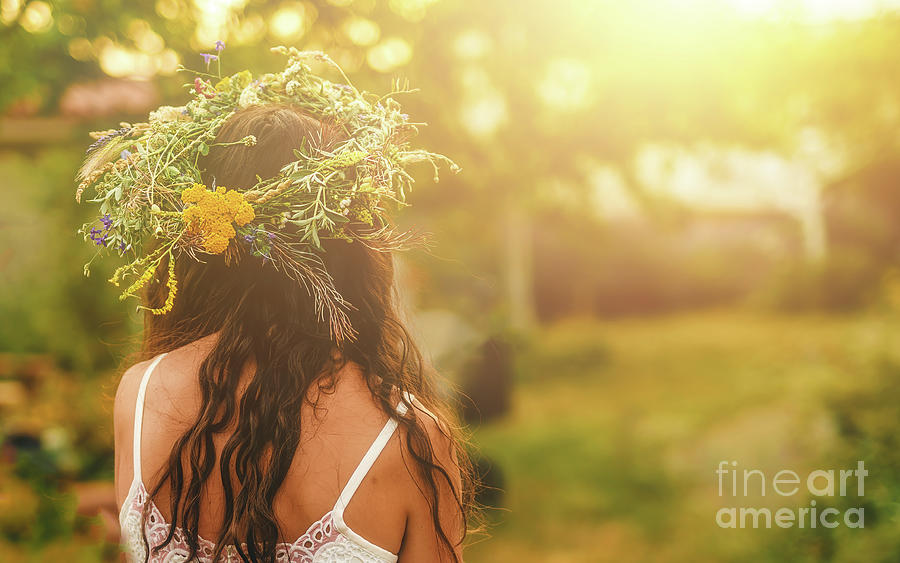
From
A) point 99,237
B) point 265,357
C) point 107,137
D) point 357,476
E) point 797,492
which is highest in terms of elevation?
point 107,137

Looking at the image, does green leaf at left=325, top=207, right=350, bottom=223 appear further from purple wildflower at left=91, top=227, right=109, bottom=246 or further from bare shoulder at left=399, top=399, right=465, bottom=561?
purple wildflower at left=91, top=227, right=109, bottom=246

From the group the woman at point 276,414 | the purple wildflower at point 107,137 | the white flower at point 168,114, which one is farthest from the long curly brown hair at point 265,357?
the purple wildflower at point 107,137

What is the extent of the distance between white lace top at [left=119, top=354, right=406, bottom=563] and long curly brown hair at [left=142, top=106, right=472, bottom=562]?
23mm

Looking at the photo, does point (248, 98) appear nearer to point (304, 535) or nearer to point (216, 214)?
point (216, 214)

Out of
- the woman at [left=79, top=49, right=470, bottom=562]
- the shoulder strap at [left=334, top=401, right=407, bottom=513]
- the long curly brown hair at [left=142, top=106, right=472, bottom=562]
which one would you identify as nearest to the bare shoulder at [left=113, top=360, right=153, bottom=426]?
the woman at [left=79, top=49, right=470, bottom=562]

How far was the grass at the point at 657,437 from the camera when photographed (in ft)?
18.1

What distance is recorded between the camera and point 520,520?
20.7 feet

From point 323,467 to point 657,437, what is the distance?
23.2ft

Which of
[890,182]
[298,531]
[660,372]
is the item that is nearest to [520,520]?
[298,531]

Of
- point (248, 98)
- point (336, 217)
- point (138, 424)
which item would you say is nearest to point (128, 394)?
point (138, 424)

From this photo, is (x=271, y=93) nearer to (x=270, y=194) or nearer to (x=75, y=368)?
(x=270, y=194)

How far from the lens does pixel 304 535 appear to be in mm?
1536

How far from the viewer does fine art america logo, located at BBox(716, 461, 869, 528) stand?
15.2 feet

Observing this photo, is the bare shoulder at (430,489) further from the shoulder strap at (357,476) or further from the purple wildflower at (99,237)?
the purple wildflower at (99,237)
